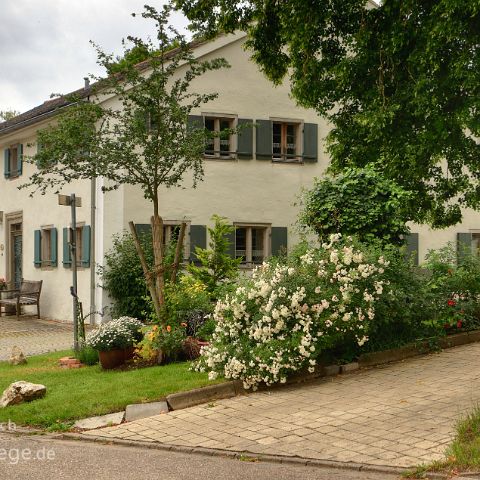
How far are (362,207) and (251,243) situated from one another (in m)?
8.00

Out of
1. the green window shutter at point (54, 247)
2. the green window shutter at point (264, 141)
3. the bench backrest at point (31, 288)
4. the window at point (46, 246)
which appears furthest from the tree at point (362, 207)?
the window at point (46, 246)

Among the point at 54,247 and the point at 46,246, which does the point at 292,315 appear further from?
the point at 46,246

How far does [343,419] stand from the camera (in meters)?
7.47

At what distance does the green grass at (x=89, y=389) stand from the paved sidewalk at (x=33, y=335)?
3708 mm

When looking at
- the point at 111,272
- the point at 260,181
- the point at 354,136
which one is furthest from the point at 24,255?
the point at 354,136

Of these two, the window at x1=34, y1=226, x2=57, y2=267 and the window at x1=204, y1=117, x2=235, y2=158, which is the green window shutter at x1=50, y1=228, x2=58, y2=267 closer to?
the window at x1=34, y1=226, x2=57, y2=267

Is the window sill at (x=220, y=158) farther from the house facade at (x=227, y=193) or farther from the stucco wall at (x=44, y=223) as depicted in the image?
the stucco wall at (x=44, y=223)

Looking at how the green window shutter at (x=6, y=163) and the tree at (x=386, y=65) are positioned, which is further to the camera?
the green window shutter at (x=6, y=163)

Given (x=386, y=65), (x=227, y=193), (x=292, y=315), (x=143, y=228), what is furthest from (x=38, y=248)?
(x=292, y=315)

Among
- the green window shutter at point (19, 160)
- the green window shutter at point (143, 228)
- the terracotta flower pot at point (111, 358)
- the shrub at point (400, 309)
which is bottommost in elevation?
the terracotta flower pot at point (111, 358)

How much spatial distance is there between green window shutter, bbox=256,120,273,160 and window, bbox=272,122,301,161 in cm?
34

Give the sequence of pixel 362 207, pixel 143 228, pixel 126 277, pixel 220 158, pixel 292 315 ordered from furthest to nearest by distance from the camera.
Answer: pixel 220 158 → pixel 143 228 → pixel 126 277 → pixel 362 207 → pixel 292 315

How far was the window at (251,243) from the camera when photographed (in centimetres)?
2058

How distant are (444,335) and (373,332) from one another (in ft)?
4.57
